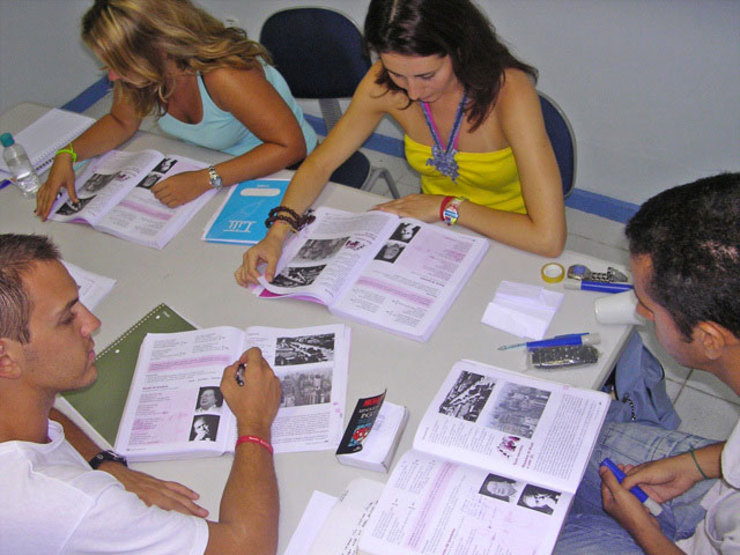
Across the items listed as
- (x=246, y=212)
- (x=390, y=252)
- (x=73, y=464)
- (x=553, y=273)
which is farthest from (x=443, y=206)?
(x=73, y=464)

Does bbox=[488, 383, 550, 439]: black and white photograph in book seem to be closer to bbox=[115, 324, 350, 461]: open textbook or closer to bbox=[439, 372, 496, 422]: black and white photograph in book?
bbox=[439, 372, 496, 422]: black and white photograph in book

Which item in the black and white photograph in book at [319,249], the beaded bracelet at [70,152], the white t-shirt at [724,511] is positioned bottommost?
the white t-shirt at [724,511]

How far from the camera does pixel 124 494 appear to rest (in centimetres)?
115

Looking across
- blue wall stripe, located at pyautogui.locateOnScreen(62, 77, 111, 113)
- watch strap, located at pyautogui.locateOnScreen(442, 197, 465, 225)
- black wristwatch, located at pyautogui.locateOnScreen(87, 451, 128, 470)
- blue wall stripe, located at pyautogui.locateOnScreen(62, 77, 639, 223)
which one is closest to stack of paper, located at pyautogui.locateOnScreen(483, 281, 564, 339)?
watch strap, located at pyautogui.locateOnScreen(442, 197, 465, 225)

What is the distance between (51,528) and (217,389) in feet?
1.39

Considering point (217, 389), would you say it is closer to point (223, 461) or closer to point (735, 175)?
point (223, 461)

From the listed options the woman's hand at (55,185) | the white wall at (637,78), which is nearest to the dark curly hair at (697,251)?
the white wall at (637,78)

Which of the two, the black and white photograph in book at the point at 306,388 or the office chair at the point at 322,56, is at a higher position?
the office chair at the point at 322,56

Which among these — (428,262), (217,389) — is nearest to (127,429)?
(217,389)

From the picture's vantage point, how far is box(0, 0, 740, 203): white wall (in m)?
2.26

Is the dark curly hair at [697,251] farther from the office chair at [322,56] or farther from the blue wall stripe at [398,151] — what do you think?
the blue wall stripe at [398,151]

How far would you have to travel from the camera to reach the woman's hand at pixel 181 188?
6.18 feet

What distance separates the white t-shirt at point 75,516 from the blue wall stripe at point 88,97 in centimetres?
332

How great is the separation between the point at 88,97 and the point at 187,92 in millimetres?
2398
